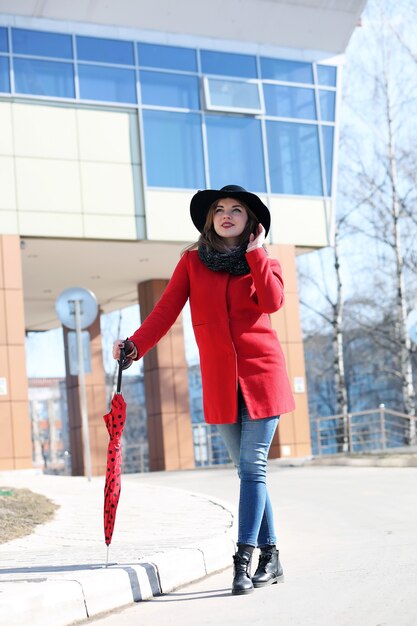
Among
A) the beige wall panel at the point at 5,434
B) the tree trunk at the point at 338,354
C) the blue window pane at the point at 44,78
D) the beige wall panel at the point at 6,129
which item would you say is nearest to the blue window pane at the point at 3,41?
the blue window pane at the point at 44,78

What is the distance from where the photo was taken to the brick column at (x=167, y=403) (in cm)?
2931

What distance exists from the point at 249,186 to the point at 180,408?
707cm

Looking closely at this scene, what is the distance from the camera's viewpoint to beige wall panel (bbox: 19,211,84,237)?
74.5 ft

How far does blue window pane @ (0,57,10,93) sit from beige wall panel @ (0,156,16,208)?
4.70 feet

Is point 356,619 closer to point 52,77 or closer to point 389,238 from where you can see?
point 52,77

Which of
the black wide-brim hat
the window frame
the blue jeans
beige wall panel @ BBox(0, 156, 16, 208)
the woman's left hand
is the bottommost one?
the blue jeans

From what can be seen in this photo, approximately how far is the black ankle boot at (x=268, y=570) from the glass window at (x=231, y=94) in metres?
19.9

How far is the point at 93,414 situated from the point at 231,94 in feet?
36.9

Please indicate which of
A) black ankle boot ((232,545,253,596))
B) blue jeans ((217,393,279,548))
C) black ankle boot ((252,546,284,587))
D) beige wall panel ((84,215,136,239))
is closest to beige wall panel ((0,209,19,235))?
beige wall panel ((84,215,136,239))

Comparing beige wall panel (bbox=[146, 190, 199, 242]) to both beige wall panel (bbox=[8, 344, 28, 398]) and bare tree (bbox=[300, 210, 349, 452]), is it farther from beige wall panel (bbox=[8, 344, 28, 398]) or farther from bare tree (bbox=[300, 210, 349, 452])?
bare tree (bbox=[300, 210, 349, 452])

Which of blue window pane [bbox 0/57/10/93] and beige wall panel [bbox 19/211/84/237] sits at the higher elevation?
blue window pane [bbox 0/57/10/93]

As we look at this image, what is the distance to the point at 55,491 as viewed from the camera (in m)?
13.8

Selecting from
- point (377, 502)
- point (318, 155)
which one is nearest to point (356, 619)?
point (377, 502)

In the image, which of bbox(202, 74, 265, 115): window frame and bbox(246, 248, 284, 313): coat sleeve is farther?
bbox(202, 74, 265, 115): window frame
